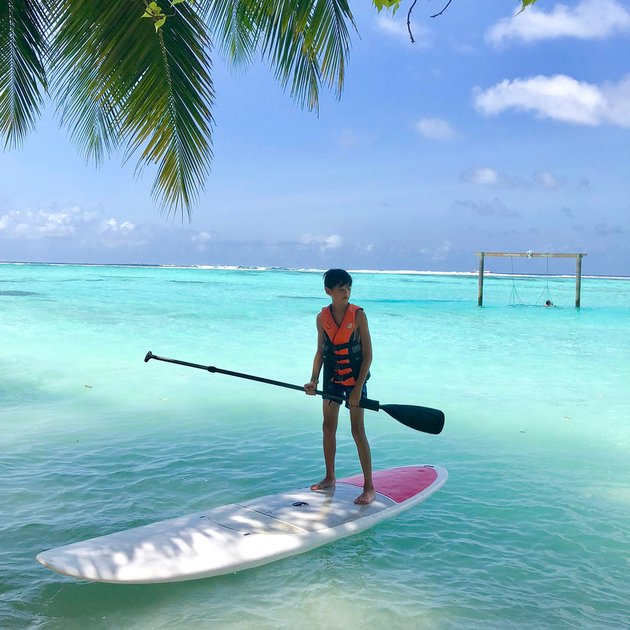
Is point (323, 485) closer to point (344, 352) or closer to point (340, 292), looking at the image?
point (344, 352)

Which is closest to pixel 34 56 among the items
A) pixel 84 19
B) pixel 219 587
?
pixel 84 19

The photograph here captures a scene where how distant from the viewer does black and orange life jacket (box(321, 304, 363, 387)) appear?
4.32m

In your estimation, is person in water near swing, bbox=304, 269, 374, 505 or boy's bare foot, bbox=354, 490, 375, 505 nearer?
person in water near swing, bbox=304, 269, 374, 505

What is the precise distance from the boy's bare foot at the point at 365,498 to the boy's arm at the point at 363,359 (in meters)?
0.69

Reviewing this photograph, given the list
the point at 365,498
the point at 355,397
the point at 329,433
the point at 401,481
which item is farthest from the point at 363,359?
the point at 401,481

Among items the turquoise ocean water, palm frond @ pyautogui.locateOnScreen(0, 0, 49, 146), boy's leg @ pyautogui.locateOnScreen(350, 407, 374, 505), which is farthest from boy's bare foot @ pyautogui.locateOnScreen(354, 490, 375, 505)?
palm frond @ pyautogui.locateOnScreen(0, 0, 49, 146)

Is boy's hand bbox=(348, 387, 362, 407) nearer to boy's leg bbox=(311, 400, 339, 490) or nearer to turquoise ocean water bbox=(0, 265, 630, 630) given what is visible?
boy's leg bbox=(311, 400, 339, 490)

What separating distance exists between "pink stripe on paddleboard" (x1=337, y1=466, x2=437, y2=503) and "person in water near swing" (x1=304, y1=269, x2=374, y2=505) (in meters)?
0.37

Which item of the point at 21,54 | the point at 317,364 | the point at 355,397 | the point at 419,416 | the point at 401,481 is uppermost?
the point at 21,54

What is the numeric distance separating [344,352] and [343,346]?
0.13 feet

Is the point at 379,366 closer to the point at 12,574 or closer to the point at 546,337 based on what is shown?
the point at 546,337

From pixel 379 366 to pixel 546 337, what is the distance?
7016 mm

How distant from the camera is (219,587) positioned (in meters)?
3.61

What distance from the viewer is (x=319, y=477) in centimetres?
559
